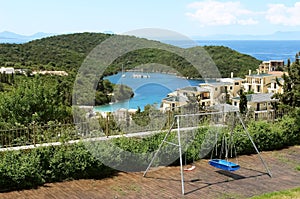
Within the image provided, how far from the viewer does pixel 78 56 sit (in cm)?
2034

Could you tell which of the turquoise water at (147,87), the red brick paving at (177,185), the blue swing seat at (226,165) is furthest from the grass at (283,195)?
the turquoise water at (147,87)

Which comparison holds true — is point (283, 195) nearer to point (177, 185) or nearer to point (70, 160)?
point (177, 185)

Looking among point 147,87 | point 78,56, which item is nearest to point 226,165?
point 147,87

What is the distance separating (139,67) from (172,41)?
0.79 metres

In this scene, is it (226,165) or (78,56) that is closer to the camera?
(226,165)

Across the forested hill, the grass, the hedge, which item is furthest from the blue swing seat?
the forested hill

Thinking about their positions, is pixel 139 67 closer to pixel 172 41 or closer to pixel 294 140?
pixel 172 41

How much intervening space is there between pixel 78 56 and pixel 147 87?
1447cm

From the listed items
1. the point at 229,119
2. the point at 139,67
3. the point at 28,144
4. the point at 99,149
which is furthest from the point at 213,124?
the point at 28,144

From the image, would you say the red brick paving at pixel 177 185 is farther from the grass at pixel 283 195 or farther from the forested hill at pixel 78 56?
the forested hill at pixel 78 56

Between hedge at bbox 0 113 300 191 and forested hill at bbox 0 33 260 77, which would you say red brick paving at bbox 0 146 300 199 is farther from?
forested hill at bbox 0 33 260 77

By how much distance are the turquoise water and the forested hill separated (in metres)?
0.24

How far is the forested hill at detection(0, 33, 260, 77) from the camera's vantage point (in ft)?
21.5

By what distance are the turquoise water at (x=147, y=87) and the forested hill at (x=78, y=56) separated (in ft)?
0.78
